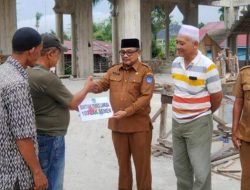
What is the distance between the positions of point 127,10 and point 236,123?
17.7 meters

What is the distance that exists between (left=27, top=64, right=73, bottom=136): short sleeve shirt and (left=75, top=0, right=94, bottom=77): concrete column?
73.9ft

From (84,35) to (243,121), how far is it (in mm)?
22487

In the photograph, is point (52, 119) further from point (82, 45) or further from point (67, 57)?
point (67, 57)

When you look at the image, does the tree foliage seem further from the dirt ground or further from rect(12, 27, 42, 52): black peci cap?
rect(12, 27, 42, 52): black peci cap

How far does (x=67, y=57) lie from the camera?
45.2m

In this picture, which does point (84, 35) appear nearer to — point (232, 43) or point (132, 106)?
point (232, 43)

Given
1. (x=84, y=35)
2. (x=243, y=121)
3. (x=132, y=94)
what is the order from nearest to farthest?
(x=243, y=121)
(x=132, y=94)
(x=84, y=35)

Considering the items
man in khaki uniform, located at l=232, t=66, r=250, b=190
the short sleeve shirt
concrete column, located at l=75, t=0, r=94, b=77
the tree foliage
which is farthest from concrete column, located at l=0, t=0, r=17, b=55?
the tree foliage

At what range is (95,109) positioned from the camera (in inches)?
178

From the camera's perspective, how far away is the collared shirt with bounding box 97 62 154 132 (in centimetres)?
474

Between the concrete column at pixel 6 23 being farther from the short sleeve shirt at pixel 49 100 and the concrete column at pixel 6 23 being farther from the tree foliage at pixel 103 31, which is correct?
the tree foliage at pixel 103 31

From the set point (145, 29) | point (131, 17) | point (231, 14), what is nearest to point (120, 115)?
point (131, 17)

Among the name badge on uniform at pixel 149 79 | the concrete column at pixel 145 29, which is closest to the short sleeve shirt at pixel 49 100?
the name badge on uniform at pixel 149 79

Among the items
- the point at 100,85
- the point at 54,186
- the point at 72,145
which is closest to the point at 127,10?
the point at 72,145
